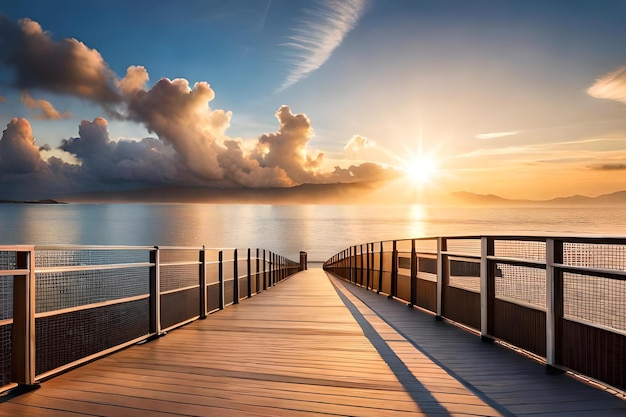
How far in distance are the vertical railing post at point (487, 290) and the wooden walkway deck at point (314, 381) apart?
19 cm

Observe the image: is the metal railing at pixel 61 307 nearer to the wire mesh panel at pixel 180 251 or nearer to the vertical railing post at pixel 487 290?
the wire mesh panel at pixel 180 251

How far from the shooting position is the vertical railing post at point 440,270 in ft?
19.2

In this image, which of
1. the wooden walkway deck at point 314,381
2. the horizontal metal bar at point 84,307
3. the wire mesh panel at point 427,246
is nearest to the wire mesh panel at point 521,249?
the wooden walkway deck at point 314,381

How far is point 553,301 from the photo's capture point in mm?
3514

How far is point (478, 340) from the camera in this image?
4695mm

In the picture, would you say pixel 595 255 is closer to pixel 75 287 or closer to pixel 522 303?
pixel 522 303

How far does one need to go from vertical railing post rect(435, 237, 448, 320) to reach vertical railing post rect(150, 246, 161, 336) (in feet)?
12.2

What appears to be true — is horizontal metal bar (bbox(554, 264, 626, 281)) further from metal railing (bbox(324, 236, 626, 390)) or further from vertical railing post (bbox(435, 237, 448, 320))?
vertical railing post (bbox(435, 237, 448, 320))

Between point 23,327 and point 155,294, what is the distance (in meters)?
1.83

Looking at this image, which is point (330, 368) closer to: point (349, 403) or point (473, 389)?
point (349, 403)

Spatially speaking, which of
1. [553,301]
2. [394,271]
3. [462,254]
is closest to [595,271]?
[553,301]

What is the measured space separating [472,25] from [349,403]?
14.3 meters

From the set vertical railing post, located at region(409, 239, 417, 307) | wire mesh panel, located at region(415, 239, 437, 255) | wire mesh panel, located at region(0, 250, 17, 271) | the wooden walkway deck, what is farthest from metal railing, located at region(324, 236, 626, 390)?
wire mesh panel, located at region(0, 250, 17, 271)

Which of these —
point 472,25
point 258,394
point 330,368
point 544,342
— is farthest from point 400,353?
point 472,25
